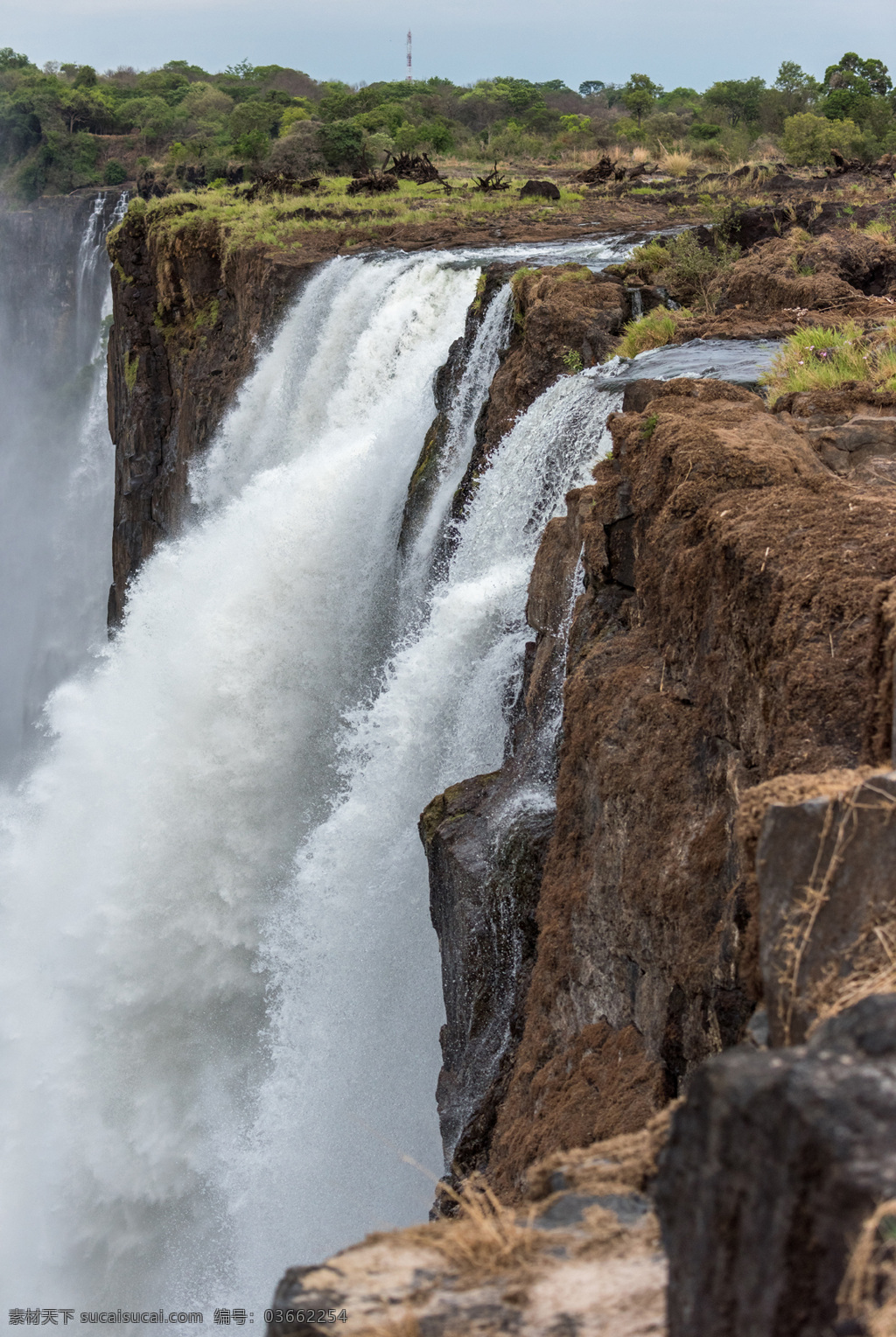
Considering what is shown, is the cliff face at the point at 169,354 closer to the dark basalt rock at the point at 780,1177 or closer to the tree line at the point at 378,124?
→ the tree line at the point at 378,124

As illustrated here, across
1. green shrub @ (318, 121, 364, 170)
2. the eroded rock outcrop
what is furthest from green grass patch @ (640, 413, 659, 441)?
green shrub @ (318, 121, 364, 170)

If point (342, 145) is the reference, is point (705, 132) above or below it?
above

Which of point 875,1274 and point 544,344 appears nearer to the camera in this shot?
point 875,1274

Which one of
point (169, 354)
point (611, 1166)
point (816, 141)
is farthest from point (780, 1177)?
point (816, 141)

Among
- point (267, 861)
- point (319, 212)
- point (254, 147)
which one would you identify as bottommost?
point (267, 861)

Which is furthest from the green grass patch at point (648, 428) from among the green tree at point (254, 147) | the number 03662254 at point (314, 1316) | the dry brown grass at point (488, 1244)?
the green tree at point (254, 147)

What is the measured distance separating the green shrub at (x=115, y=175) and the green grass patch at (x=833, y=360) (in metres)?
38.6

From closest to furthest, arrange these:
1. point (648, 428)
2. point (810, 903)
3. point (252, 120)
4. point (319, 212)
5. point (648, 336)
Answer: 1. point (810, 903)
2. point (648, 428)
3. point (648, 336)
4. point (319, 212)
5. point (252, 120)

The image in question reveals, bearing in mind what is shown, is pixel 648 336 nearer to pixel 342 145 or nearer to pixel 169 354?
pixel 169 354

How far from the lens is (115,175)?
3956cm

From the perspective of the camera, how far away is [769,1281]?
1.75 m

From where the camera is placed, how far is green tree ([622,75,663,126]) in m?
37.2

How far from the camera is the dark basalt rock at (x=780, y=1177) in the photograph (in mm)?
1693

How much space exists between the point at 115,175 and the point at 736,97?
76.5 ft
